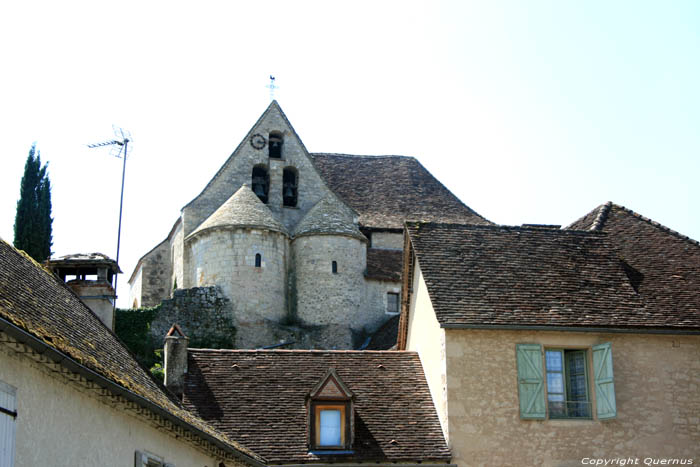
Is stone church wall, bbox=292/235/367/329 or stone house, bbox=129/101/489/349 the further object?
stone church wall, bbox=292/235/367/329

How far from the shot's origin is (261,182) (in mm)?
50188

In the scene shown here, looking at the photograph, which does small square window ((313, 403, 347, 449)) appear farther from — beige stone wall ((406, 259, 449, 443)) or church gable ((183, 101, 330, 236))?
church gable ((183, 101, 330, 236))

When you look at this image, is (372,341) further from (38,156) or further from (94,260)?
(94,260)

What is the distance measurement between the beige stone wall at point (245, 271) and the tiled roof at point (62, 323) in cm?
2498

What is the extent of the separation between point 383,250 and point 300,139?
6715 millimetres

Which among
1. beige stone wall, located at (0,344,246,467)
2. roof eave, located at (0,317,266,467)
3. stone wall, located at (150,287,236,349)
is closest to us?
roof eave, located at (0,317,266,467)

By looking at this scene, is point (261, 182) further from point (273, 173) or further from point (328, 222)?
point (328, 222)

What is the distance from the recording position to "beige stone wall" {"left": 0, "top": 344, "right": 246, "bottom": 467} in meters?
11.3

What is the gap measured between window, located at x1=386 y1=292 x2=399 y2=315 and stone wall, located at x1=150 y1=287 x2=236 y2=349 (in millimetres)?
7265

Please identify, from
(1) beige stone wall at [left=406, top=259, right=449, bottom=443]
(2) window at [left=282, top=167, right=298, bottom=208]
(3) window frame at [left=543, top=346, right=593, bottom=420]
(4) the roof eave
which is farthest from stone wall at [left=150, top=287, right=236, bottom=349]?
(4) the roof eave

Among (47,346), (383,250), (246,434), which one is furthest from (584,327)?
(383,250)

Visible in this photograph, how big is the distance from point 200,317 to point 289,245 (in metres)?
5.35

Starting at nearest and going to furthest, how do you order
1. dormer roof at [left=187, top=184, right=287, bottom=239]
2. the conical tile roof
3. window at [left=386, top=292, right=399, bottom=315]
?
dormer roof at [left=187, top=184, right=287, bottom=239]
the conical tile roof
window at [left=386, top=292, right=399, bottom=315]

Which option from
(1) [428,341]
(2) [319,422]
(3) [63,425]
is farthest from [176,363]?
(3) [63,425]
